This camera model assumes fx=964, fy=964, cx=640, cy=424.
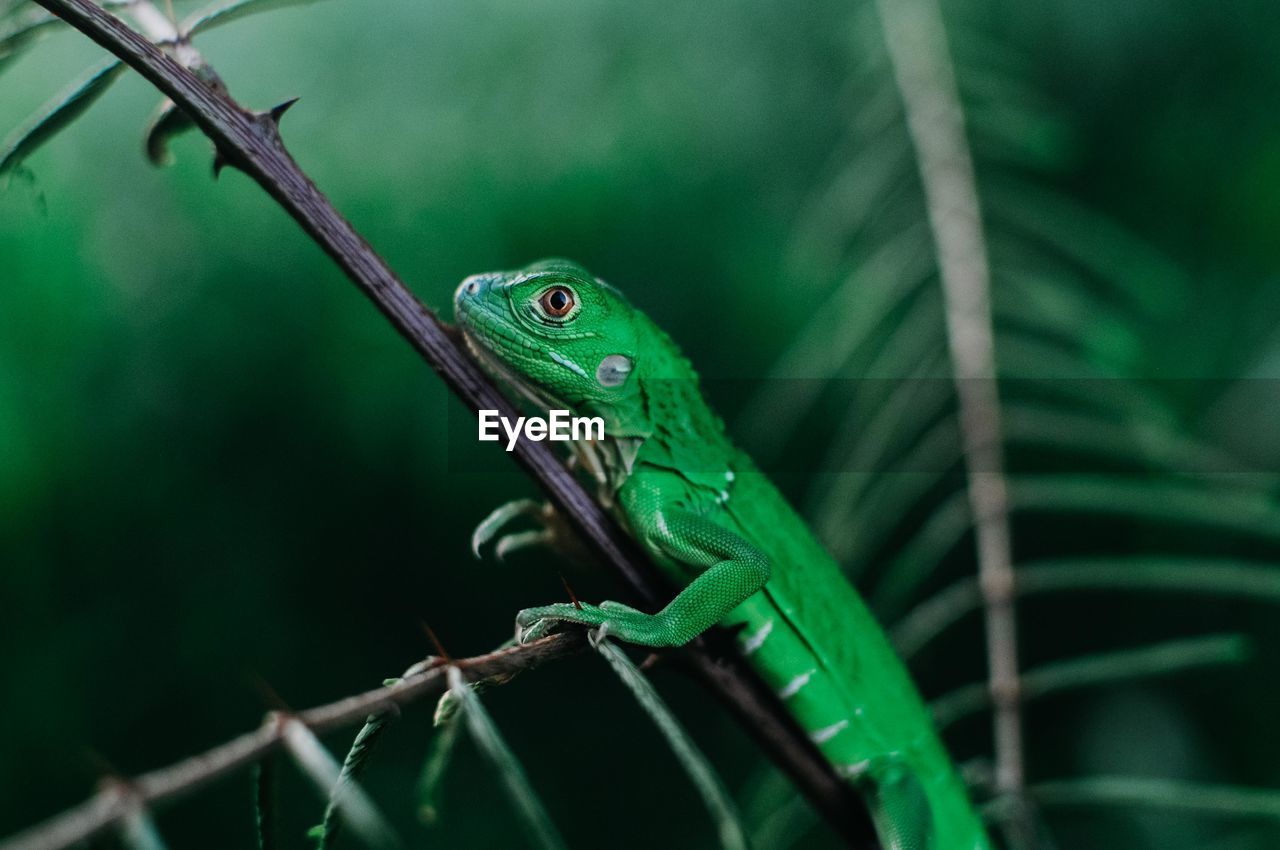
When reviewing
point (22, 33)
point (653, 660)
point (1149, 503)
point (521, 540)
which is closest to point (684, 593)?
point (653, 660)

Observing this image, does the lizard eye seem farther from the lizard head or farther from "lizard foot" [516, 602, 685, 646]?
"lizard foot" [516, 602, 685, 646]

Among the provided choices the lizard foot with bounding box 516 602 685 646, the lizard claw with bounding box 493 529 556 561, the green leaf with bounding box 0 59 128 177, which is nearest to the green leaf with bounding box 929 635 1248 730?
the lizard foot with bounding box 516 602 685 646

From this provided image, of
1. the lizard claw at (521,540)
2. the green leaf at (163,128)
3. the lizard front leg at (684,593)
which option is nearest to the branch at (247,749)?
the lizard front leg at (684,593)

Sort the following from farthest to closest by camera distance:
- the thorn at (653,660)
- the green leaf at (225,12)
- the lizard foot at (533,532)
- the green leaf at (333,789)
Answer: the lizard foot at (533,532)
the thorn at (653,660)
the green leaf at (225,12)
the green leaf at (333,789)

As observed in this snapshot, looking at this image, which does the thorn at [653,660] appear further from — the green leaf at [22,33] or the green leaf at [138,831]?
the green leaf at [22,33]

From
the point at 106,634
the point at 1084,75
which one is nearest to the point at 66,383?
the point at 106,634

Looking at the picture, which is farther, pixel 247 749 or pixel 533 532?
pixel 533 532

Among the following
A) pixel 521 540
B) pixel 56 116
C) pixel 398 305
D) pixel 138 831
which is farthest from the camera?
pixel 521 540

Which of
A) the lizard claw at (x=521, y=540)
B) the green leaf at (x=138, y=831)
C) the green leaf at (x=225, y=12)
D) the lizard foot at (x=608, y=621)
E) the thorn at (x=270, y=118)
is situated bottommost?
the green leaf at (x=138, y=831)

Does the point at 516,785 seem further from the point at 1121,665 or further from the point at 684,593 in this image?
the point at 1121,665
